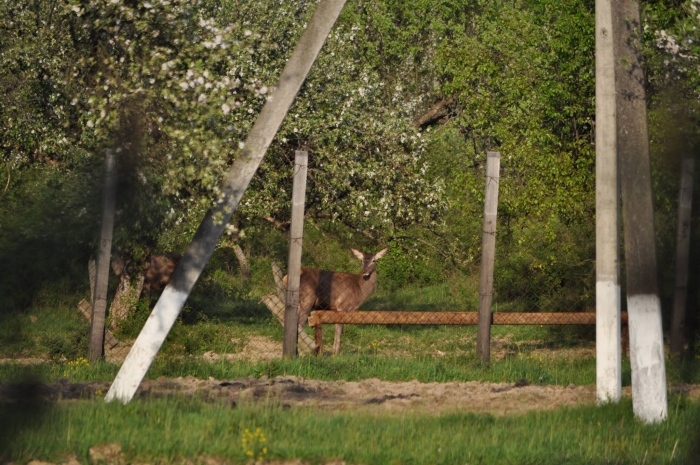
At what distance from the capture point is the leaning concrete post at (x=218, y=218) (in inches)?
312

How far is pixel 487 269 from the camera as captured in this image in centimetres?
1184

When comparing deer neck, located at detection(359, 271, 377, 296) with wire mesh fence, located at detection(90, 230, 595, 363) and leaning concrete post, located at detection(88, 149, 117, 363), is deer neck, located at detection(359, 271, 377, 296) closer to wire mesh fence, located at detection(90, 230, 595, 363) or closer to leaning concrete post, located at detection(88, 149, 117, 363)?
wire mesh fence, located at detection(90, 230, 595, 363)

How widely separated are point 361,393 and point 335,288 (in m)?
5.13

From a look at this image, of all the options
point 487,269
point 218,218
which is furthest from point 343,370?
point 218,218

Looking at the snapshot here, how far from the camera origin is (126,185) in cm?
1244

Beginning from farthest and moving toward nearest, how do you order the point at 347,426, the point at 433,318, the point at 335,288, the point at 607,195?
the point at 335,288, the point at 433,318, the point at 607,195, the point at 347,426

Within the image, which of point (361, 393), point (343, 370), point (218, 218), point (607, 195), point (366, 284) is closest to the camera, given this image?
point (218, 218)

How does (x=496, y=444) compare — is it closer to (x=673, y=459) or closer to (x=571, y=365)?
(x=673, y=459)

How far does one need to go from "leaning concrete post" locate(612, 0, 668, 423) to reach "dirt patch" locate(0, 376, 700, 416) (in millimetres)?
924

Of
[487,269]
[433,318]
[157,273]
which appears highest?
[487,269]

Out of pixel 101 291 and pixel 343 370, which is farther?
pixel 101 291

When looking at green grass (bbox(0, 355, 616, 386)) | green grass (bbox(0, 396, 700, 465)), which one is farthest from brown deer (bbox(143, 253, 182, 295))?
green grass (bbox(0, 396, 700, 465))

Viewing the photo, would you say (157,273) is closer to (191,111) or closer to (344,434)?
(191,111)

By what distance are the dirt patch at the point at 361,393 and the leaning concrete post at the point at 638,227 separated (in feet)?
3.03
